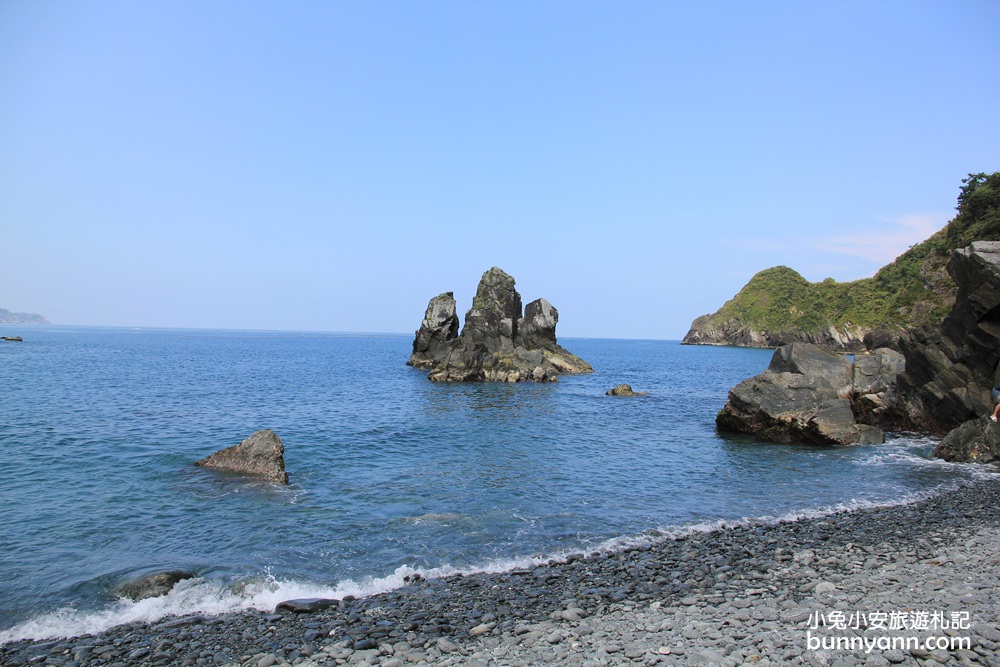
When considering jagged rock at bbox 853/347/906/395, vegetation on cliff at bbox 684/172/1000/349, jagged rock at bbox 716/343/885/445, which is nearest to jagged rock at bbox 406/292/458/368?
jagged rock at bbox 716/343/885/445

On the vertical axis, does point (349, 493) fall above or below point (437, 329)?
below

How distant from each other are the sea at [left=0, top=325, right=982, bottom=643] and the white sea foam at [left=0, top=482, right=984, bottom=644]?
6cm

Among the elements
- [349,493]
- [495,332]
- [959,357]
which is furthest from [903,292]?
[349,493]

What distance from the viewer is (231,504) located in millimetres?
19703

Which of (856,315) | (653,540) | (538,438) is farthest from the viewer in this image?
(856,315)

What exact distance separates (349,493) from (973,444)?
29321 mm

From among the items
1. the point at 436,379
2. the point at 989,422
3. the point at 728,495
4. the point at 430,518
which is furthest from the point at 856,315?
the point at 430,518

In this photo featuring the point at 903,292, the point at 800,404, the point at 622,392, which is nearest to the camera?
the point at 800,404

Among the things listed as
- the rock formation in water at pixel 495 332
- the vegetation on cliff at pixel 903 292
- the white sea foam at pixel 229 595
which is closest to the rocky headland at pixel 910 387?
the vegetation on cliff at pixel 903 292

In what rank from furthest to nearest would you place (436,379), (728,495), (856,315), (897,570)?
(856,315)
(436,379)
(728,495)
(897,570)

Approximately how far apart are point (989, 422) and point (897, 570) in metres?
20.6

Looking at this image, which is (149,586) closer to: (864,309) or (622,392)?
(622,392)

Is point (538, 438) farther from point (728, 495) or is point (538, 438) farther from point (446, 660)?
point (446, 660)

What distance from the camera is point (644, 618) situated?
10.9 meters
